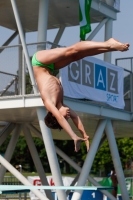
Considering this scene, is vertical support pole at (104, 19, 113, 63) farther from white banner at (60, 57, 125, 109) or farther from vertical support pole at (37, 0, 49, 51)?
vertical support pole at (37, 0, 49, 51)

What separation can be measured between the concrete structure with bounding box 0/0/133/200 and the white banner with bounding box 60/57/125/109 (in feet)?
0.96

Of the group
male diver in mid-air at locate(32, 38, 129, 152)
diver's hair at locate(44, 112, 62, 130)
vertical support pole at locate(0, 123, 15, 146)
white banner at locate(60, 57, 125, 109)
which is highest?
white banner at locate(60, 57, 125, 109)

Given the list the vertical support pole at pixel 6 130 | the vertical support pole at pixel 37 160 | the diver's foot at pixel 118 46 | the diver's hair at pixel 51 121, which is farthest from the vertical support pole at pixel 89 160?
the diver's foot at pixel 118 46

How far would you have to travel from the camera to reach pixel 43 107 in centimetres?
1894

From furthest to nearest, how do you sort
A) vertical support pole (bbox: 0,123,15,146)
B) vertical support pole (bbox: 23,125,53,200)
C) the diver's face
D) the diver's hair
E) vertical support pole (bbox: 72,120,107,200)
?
vertical support pole (bbox: 0,123,15,146), vertical support pole (bbox: 23,125,53,200), vertical support pole (bbox: 72,120,107,200), the diver's hair, the diver's face

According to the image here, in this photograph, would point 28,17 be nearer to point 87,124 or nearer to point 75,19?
point 75,19

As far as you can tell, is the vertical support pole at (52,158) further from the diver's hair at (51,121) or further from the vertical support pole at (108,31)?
the diver's hair at (51,121)

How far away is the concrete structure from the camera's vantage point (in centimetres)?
1906

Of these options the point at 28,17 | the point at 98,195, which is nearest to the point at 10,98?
the point at 28,17

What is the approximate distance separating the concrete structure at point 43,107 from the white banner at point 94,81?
11.5 inches

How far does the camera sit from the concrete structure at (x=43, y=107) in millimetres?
19062

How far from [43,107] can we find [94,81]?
2553 mm

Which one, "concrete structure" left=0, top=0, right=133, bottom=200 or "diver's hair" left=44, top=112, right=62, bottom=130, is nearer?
"diver's hair" left=44, top=112, right=62, bottom=130

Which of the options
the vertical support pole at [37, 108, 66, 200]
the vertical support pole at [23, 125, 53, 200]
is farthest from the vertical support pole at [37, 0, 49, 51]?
the vertical support pole at [23, 125, 53, 200]
